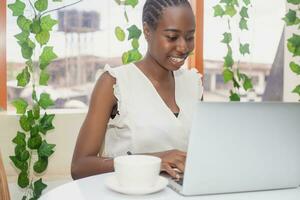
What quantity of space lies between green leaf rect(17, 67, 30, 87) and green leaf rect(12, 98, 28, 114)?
0.26 ft

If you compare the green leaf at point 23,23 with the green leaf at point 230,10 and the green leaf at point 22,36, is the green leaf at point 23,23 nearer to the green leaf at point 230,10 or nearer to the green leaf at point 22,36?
the green leaf at point 22,36

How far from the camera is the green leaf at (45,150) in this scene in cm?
Result: 200

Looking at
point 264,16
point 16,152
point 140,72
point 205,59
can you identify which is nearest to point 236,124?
point 140,72

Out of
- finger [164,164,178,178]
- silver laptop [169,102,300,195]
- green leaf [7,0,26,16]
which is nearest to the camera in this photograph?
silver laptop [169,102,300,195]

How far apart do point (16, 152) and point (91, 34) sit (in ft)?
2.35

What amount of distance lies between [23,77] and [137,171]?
1.34 metres

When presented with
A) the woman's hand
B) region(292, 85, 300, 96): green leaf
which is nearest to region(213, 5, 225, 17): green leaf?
region(292, 85, 300, 96): green leaf

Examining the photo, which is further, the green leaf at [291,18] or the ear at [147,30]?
the green leaf at [291,18]

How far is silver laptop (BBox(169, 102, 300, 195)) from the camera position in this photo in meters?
0.79

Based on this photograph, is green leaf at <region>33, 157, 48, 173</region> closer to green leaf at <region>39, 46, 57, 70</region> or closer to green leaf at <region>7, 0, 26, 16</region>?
green leaf at <region>39, 46, 57, 70</region>

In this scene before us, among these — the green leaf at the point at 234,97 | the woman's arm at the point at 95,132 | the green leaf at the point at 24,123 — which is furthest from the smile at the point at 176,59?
the green leaf at the point at 234,97

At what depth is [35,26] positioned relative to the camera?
1.99 meters

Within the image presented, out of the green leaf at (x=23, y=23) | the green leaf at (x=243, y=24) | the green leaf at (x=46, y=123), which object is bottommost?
the green leaf at (x=46, y=123)

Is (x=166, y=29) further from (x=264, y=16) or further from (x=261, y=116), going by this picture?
(x=264, y=16)
